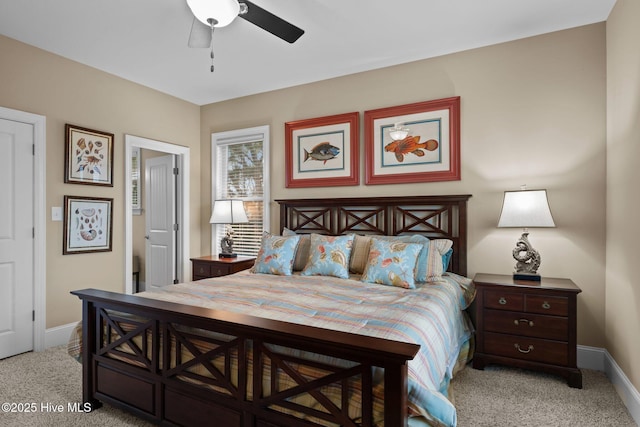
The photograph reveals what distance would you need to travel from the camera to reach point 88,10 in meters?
2.68

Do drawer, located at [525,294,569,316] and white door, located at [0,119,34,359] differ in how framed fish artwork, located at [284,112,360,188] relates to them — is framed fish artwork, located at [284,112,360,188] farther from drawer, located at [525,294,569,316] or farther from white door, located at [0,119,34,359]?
white door, located at [0,119,34,359]

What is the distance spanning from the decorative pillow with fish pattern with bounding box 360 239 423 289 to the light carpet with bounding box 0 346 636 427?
2.68 feet

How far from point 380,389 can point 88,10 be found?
3.26 meters

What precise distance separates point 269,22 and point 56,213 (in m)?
2.74

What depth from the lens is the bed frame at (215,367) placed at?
4.49 feet

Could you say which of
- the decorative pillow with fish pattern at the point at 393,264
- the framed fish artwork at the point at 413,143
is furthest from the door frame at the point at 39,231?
the framed fish artwork at the point at 413,143

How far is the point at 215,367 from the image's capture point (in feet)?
5.75

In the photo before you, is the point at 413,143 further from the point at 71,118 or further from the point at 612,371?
the point at 71,118

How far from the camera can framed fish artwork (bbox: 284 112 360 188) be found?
384cm

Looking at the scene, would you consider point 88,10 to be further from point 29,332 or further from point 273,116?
point 29,332

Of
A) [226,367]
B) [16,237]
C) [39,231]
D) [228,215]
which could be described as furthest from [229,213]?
[226,367]

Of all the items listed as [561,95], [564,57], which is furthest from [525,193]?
[564,57]

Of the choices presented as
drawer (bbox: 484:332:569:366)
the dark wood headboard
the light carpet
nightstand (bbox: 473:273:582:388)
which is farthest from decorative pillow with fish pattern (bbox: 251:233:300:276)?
drawer (bbox: 484:332:569:366)

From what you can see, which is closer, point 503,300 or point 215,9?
point 215,9
